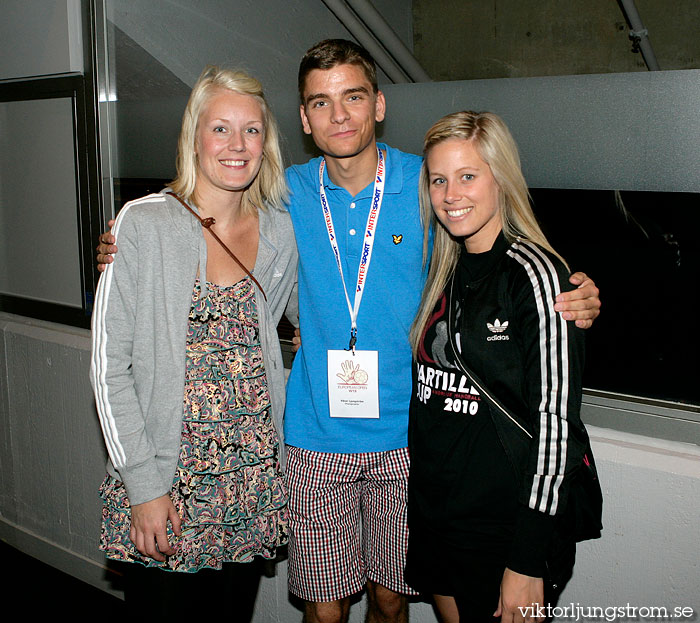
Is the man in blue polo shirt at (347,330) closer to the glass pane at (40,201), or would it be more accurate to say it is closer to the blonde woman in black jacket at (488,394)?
the blonde woman in black jacket at (488,394)

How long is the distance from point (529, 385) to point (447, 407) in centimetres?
23

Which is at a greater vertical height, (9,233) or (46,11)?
(46,11)

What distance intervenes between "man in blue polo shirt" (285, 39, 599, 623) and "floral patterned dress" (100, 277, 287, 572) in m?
0.21

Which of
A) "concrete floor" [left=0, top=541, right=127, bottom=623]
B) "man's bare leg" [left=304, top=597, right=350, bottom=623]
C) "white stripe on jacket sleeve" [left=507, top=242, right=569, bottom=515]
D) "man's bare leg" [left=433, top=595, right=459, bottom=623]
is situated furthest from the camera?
"concrete floor" [left=0, top=541, right=127, bottom=623]

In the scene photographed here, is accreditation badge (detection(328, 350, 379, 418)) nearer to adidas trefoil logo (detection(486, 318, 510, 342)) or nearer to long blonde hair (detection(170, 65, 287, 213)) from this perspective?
adidas trefoil logo (detection(486, 318, 510, 342))

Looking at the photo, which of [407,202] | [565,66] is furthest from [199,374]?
[565,66]

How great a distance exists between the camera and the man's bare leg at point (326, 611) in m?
2.05

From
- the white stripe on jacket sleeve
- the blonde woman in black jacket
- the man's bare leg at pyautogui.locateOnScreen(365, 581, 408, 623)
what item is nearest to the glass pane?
the man's bare leg at pyautogui.locateOnScreen(365, 581, 408, 623)

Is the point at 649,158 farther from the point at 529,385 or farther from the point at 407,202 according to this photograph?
the point at 529,385

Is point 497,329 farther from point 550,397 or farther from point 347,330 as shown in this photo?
point 347,330

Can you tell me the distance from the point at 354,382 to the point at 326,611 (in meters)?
0.73

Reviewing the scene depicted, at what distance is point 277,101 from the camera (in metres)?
2.63

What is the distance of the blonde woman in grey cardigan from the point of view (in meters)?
1.68

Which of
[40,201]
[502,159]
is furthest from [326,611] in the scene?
[40,201]
